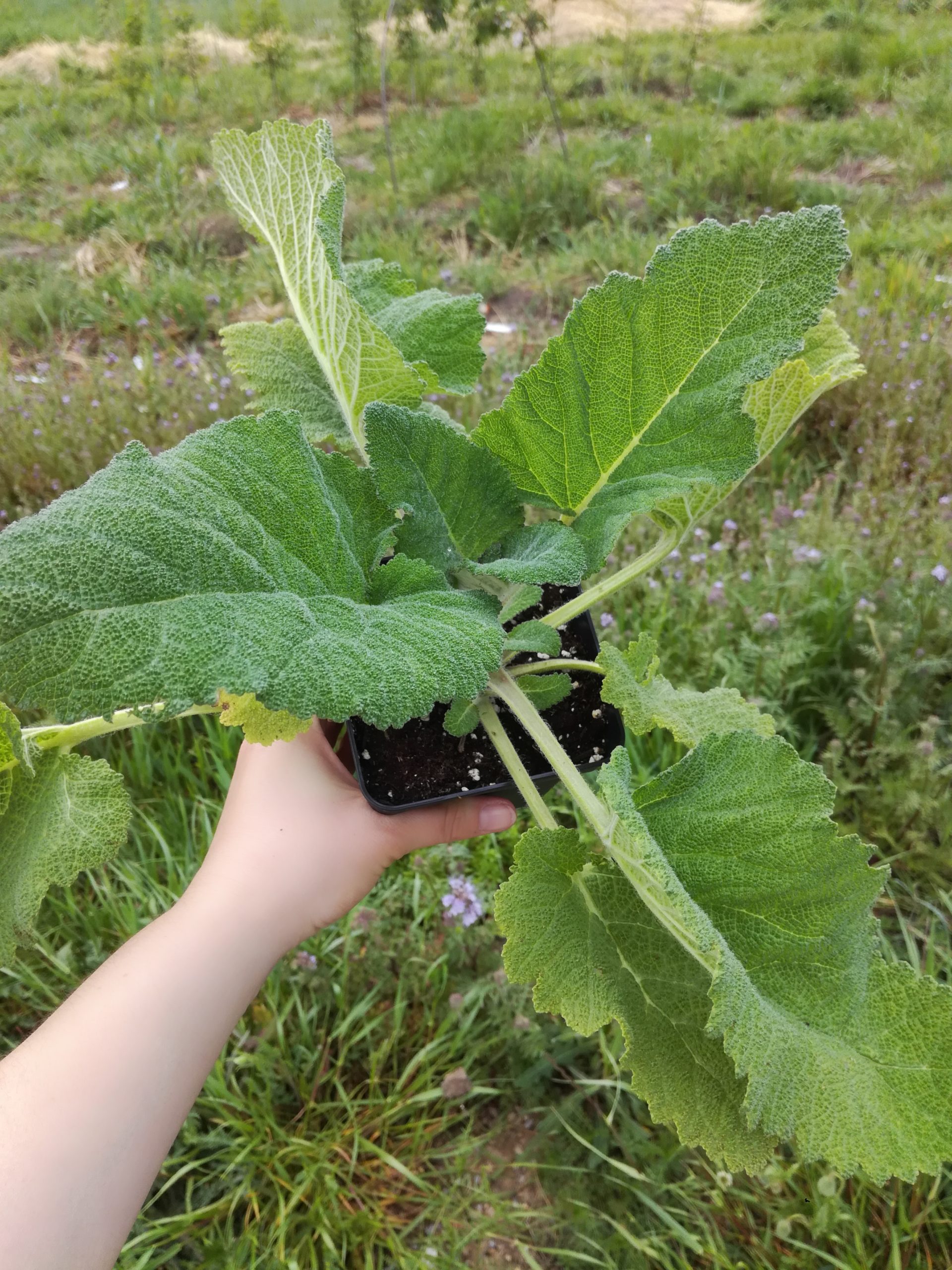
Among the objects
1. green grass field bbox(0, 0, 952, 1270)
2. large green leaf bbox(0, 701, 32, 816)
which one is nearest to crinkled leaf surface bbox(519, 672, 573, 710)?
large green leaf bbox(0, 701, 32, 816)

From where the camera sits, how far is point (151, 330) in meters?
3.41

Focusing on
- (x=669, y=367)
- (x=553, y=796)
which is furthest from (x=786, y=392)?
(x=553, y=796)

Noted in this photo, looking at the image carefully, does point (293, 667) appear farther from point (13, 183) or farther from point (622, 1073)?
point (13, 183)

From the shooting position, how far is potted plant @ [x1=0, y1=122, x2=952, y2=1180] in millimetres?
598

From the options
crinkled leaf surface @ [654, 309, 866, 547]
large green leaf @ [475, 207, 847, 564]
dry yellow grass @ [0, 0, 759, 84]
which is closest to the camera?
large green leaf @ [475, 207, 847, 564]

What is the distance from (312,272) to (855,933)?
0.77 meters

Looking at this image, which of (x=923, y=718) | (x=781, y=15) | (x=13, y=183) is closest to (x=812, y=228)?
(x=923, y=718)

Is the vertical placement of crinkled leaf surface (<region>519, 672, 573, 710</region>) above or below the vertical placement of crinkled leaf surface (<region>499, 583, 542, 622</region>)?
below

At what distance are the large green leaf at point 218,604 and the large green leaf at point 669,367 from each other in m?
0.21

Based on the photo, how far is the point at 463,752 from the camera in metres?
1.07

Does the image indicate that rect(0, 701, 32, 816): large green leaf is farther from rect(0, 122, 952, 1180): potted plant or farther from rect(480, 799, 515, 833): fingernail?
rect(480, 799, 515, 833): fingernail

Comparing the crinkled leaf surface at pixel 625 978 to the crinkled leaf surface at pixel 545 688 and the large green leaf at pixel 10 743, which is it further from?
the large green leaf at pixel 10 743

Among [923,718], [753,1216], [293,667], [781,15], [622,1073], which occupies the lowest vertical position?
[753,1216]

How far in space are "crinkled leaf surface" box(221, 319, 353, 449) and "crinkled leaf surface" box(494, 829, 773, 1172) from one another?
1.85 feet
